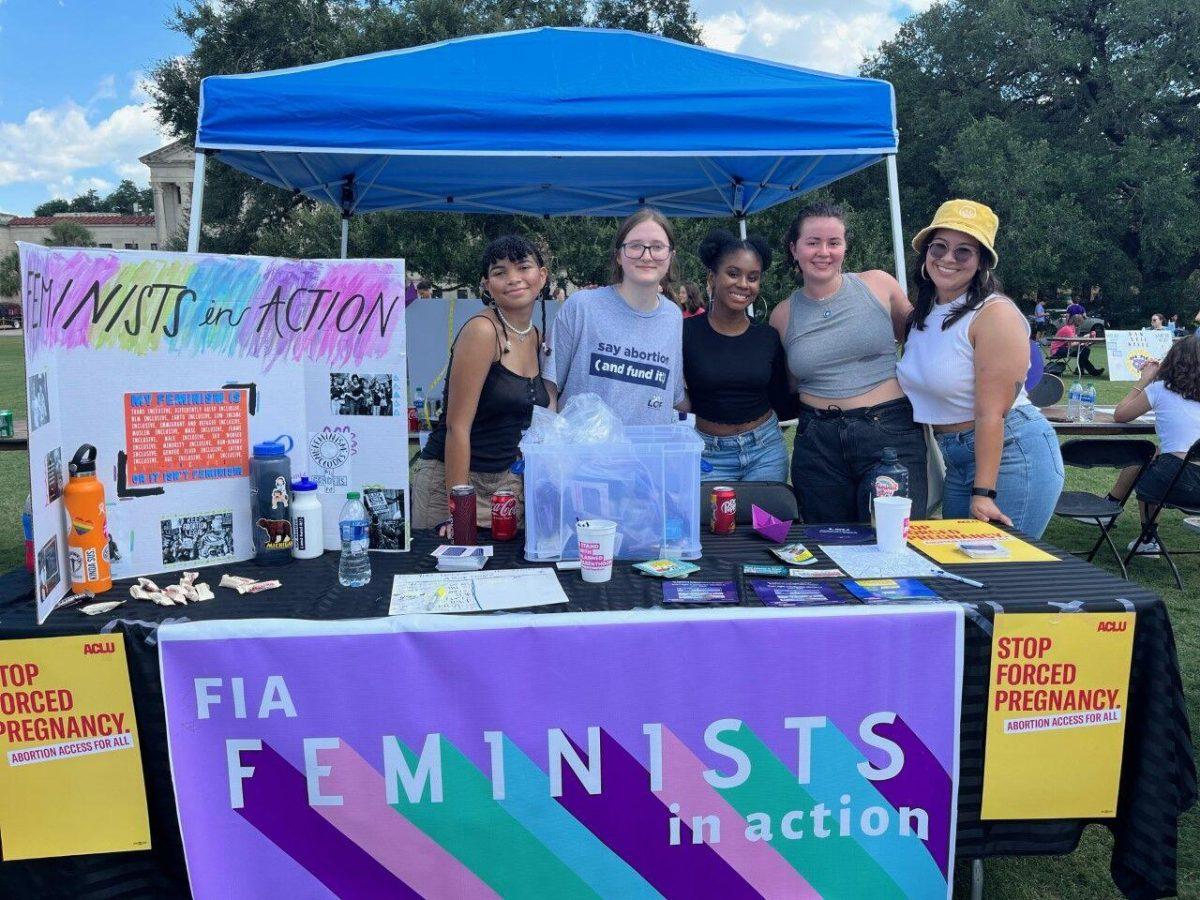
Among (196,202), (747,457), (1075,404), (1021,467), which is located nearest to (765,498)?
(747,457)

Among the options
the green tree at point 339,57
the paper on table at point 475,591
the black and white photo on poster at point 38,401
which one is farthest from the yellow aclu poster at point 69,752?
the green tree at point 339,57

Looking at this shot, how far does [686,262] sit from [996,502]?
35.6 feet

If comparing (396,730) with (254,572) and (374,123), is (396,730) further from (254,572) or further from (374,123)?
(374,123)

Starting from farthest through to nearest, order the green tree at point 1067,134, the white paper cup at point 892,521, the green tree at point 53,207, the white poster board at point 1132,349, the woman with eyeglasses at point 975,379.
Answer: the green tree at point 53,207, the green tree at point 1067,134, the white poster board at point 1132,349, the woman with eyeglasses at point 975,379, the white paper cup at point 892,521

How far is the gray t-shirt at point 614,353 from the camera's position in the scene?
8.43 feet

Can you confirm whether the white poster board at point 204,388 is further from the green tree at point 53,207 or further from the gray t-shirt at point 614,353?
the green tree at point 53,207

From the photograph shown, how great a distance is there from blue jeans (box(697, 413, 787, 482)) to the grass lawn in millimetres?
1285

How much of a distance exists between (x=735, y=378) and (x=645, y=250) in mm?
533

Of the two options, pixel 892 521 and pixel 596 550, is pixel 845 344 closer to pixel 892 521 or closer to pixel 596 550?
pixel 892 521

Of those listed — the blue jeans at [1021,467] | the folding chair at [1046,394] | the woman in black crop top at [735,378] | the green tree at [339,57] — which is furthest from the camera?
the green tree at [339,57]

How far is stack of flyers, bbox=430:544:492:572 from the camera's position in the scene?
1936mm

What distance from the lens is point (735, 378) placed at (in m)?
2.67

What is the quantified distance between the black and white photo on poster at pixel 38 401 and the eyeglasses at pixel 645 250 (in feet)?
5.13

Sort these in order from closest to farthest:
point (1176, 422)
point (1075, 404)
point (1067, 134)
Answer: point (1176, 422), point (1075, 404), point (1067, 134)
